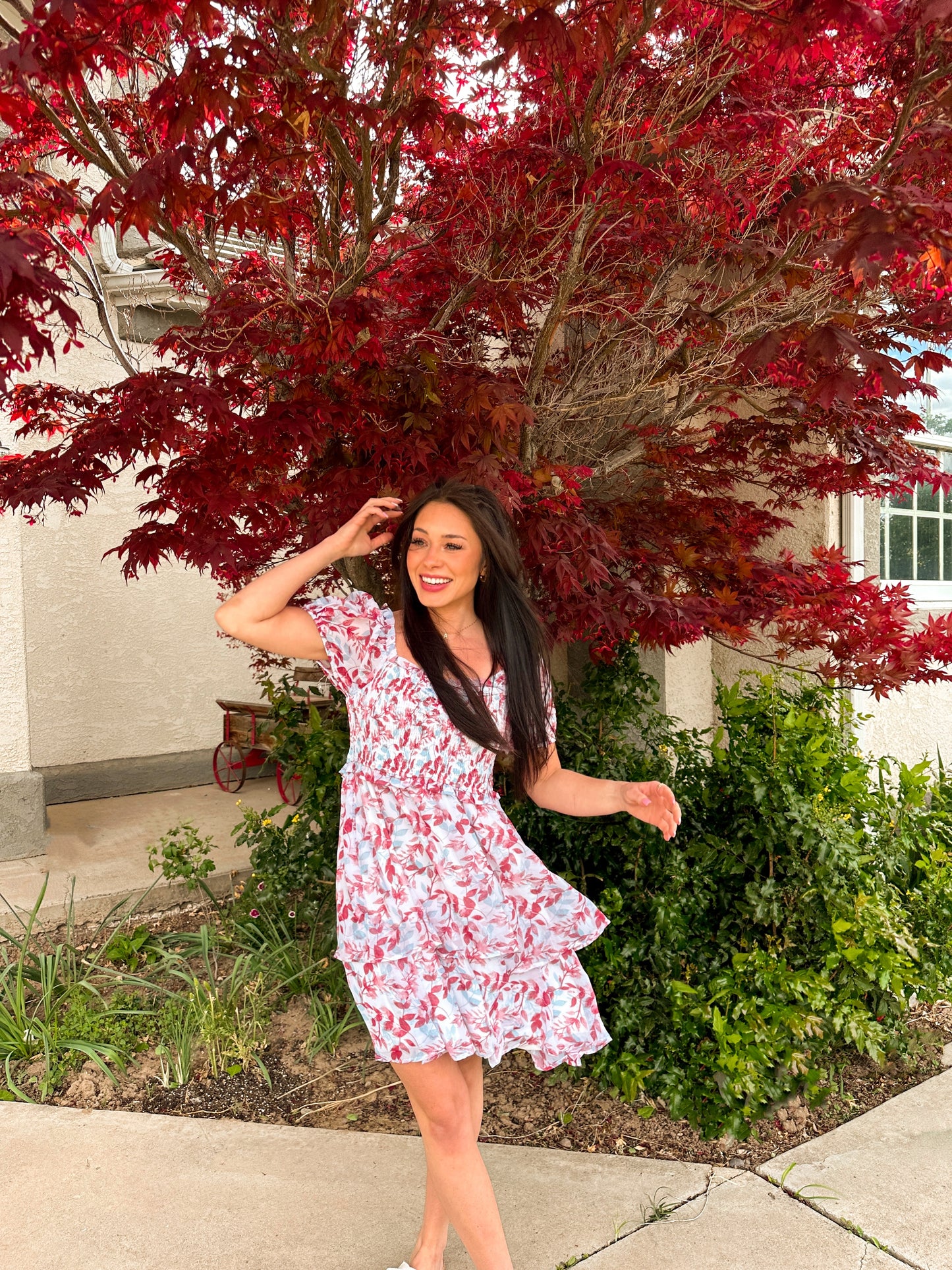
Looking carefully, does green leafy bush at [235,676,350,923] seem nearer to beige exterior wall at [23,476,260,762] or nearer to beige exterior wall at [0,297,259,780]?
beige exterior wall at [23,476,260,762]

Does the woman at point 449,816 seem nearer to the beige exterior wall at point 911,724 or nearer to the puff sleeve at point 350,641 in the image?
the puff sleeve at point 350,641

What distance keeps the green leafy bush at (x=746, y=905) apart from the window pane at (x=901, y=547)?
2.20 meters

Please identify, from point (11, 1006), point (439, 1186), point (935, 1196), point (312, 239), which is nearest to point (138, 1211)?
point (439, 1186)

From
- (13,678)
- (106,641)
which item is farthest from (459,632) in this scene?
(106,641)

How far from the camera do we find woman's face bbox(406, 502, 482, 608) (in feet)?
7.61

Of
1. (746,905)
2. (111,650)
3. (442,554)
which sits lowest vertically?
(746,905)

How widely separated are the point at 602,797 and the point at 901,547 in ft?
14.3

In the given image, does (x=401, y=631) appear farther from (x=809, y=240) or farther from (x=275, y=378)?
(x=809, y=240)

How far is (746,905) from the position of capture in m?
3.51

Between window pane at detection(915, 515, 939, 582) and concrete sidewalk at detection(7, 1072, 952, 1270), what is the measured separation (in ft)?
12.6

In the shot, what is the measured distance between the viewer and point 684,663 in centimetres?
514

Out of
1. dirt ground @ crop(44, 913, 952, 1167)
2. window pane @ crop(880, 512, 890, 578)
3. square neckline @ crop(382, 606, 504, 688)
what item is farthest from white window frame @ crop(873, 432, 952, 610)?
square neckline @ crop(382, 606, 504, 688)

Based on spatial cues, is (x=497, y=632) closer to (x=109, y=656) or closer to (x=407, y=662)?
(x=407, y=662)

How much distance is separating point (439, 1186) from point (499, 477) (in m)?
1.75
